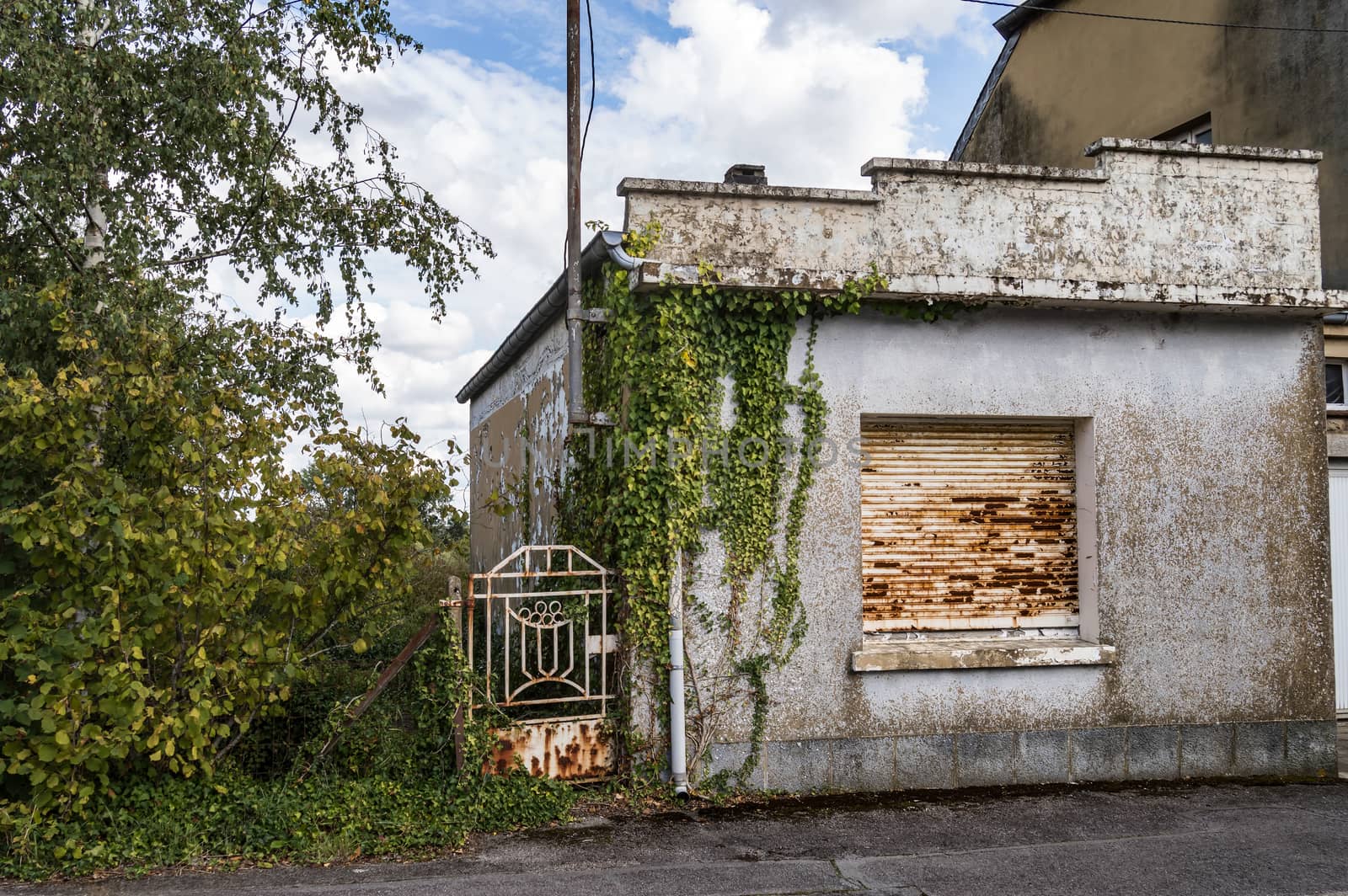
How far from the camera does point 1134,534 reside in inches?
304

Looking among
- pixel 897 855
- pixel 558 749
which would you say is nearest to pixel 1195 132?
pixel 897 855

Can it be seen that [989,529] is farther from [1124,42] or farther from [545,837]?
[1124,42]

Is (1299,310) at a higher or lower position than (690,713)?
higher

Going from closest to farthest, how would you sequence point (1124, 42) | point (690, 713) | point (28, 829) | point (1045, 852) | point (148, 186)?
point (28, 829), point (1045, 852), point (690, 713), point (148, 186), point (1124, 42)

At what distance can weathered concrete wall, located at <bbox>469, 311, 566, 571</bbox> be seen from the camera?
916 centimetres

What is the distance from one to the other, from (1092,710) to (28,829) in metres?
6.72

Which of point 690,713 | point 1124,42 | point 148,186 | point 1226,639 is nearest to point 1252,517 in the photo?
point 1226,639

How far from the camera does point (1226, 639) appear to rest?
7820mm

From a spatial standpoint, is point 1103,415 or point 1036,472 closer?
point 1103,415

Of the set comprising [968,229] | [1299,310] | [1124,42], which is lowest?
[1299,310]

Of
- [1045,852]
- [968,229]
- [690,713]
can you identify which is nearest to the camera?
[1045,852]

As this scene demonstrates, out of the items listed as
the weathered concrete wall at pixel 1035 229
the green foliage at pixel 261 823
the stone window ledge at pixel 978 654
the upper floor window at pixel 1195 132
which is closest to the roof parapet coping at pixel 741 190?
the weathered concrete wall at pixel 1035 229

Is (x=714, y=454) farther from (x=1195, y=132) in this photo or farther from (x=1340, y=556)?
(x=1195, y=132)

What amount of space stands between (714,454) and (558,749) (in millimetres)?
2188
